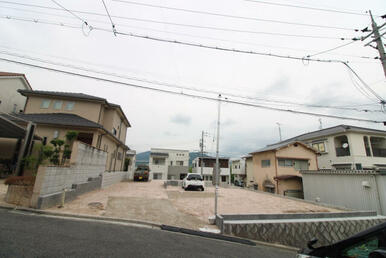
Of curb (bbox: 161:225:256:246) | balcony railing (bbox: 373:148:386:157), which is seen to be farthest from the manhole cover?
balcony railing (bbox: 373:148:386:157)

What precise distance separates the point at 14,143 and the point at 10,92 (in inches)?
362

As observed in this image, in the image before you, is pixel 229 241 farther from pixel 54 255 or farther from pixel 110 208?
pixel 110 208

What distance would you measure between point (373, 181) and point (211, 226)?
1265 cm

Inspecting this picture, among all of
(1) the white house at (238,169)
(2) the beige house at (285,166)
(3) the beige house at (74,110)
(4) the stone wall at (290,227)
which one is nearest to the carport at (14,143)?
(3) the beige house at (74,110)

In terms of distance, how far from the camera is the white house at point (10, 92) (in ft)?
54.2

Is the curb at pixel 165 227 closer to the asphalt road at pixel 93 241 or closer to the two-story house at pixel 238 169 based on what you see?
the asphalt road at pixel 93 241

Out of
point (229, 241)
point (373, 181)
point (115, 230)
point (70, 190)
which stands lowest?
point (229, 241)

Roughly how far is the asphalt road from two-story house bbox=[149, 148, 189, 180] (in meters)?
30.8

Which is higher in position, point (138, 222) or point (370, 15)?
point (370, 15)

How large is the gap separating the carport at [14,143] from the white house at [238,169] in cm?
4108

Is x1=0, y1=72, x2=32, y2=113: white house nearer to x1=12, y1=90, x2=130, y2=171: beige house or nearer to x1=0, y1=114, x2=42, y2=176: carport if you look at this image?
x1=12, y1=90, x2=130, y2=171: beige house

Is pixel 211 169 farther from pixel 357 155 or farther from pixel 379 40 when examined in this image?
pixel 379 40

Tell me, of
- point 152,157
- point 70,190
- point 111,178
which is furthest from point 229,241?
point 152,157

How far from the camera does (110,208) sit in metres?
6.88
